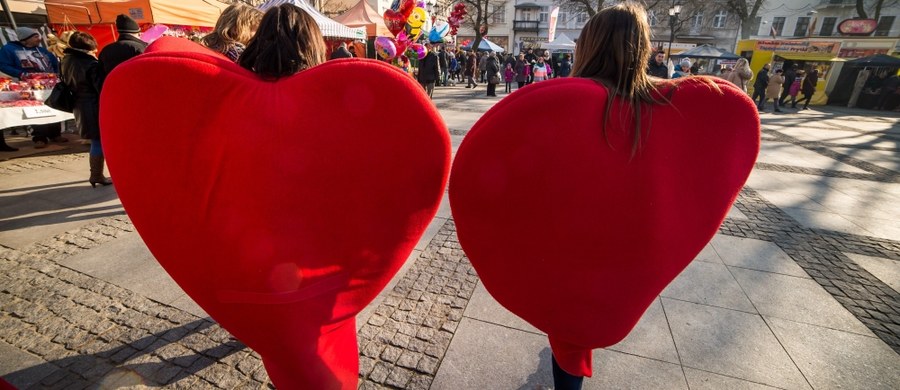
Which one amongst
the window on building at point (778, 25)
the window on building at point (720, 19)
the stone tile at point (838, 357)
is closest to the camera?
the stone tile at point (838, 357)

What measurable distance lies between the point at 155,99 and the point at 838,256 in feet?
17.9

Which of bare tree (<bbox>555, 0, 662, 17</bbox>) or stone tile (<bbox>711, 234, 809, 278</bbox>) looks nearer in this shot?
stone tile (<bbox>711, 234, 809, 278</bbox>)

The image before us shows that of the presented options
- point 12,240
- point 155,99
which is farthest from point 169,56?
point 12,240

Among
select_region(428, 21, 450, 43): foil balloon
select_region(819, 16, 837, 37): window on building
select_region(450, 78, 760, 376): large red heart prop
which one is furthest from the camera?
select_region(819, 16, 837, 37): window on building

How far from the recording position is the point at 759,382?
7.41ft

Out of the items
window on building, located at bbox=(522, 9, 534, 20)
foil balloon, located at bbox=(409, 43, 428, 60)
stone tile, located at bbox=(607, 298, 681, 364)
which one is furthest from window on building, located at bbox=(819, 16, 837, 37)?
stone tile, located at bbox=(607, 298, 681, 364)

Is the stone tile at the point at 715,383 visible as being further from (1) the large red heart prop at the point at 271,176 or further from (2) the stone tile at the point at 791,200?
(2) the stone tile at the point at 791,200

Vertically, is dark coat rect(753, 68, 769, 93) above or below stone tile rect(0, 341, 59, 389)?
above

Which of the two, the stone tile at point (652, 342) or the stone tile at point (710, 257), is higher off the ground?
the stone tile at point (652, 342)

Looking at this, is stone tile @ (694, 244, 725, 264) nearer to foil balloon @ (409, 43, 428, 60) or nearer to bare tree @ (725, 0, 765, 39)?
foil balloon @ (409, 43, 428, 60)

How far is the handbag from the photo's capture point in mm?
4836

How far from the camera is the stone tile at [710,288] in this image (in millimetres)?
3018

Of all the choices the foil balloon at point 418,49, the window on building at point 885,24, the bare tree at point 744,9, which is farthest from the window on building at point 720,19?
the foil balloon at point 418,49

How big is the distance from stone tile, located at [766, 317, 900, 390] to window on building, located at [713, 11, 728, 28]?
155 ft
